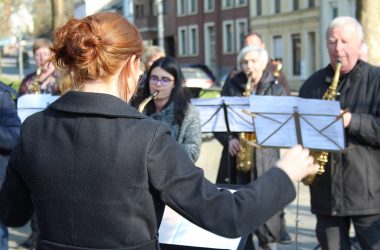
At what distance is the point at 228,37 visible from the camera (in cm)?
4653

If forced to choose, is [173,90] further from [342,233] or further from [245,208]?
[245,208]

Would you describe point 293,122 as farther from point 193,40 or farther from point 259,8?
point 193,40

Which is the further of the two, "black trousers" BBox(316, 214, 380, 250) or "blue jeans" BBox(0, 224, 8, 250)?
"blue jeans" BBox(0, 224, 8, 250)

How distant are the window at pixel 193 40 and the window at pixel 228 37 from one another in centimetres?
377

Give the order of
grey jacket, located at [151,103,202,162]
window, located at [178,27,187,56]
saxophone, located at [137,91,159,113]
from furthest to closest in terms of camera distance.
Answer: window, located at [178,27,187,56], grey jacket, located at [151,103,202,162], saxophone, located at [137,91,159,113]

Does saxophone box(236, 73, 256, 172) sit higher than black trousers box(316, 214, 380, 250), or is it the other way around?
saxophone box(236, 73, 256, 172)

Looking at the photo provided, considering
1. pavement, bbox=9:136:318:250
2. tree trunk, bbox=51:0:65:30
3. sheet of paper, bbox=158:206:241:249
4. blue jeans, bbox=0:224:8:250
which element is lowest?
pavement, bbox=9:136:318:250

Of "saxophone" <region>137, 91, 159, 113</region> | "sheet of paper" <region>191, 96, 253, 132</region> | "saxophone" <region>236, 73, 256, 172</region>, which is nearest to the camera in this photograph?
"saxophone" <region>137, 91, 159, 113</region>

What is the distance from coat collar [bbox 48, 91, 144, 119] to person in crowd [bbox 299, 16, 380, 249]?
2.32 metres

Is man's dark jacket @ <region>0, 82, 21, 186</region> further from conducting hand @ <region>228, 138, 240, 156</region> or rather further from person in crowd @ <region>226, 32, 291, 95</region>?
person in crowd @ <region>226, 32, 291, 95</region>

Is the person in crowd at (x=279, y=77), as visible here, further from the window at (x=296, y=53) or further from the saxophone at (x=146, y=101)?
the window at (x=296, y=53)

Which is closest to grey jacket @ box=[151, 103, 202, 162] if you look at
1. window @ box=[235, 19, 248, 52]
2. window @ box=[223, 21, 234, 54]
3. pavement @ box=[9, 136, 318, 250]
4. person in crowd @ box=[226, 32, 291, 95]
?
pavement @ box=[9, 136, 318, 250]

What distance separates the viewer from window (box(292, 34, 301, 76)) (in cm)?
3916

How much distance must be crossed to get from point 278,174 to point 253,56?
4.06 m
